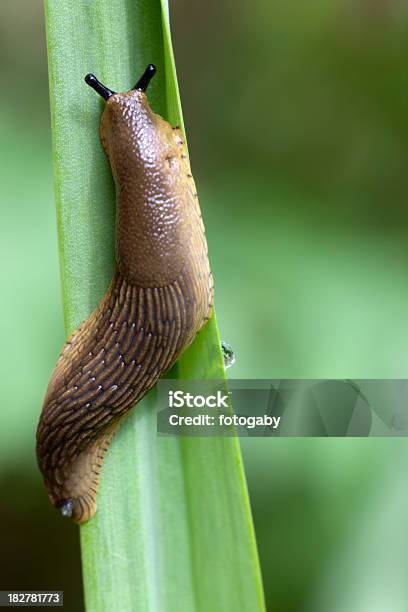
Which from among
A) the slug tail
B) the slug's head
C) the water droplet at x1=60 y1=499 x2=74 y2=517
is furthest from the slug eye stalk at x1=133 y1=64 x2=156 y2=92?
the water droplet at x1=60 y1=499 x2=74 y2=517

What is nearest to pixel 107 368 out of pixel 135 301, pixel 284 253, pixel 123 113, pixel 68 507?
pixel 135 301

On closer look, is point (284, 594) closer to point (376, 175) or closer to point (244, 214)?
point (244, 214)

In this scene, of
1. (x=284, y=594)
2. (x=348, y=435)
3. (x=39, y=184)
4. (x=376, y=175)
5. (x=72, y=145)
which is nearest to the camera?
(x=72, y=145)

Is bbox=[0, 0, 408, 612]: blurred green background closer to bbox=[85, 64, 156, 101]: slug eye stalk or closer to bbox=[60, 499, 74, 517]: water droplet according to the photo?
bbox=[60, 499, 74, 517]: water droplet

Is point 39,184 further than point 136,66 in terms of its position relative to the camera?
Yes

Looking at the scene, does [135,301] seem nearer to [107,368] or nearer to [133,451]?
[107,368]

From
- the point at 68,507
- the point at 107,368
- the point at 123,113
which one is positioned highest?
the point at 123,113

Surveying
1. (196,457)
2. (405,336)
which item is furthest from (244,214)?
(196,457)
